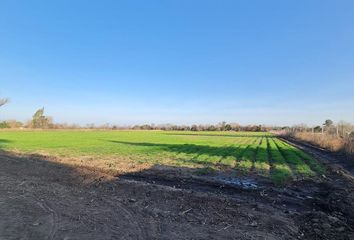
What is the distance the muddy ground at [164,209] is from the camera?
6137 mm

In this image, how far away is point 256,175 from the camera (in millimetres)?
14062

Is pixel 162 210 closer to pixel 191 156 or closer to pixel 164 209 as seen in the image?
pixel 164 209

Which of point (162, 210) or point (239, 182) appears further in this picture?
point (239, 182)

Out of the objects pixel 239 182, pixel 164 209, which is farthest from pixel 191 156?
pixel 164 209

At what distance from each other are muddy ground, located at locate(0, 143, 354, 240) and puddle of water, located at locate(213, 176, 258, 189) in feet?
0.12

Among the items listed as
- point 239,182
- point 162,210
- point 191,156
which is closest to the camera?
point 162,210

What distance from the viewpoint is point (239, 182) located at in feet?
40.8

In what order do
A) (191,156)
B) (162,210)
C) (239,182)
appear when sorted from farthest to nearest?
1. (191,156)
2. (239,182)
3. (162,210)

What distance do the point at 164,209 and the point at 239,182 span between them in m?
5.45

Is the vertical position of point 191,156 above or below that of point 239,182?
above

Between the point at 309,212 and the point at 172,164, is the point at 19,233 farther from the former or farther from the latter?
the point at 172,164

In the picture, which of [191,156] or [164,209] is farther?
[191,156]

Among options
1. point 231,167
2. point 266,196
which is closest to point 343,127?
point 231,167

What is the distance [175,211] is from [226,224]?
1.33m
